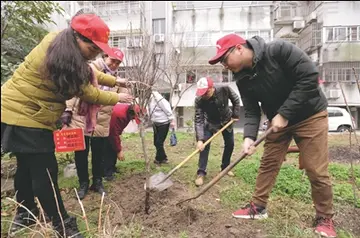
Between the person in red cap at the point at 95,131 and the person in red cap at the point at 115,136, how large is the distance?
42 centimetres

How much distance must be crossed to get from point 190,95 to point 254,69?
16.1 meters

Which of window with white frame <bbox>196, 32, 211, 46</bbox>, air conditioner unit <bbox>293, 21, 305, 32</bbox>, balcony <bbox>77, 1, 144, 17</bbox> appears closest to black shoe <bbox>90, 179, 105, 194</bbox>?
window with white frame <bbox>196, 32, 211, 46</bbox>

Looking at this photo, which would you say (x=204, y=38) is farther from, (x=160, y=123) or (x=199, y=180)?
(x=199, y=180)

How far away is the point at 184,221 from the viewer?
271 centimetres

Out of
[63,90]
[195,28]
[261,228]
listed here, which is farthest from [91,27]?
[195,28]

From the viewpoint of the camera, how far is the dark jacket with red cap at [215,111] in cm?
405

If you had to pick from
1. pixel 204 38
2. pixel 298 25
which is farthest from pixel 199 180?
pixel 298 25

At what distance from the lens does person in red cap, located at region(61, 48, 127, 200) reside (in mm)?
3086

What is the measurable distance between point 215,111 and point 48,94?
2.45m

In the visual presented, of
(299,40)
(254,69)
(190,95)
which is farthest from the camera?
(299,40)

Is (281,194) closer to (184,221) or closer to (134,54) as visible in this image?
(184,221)

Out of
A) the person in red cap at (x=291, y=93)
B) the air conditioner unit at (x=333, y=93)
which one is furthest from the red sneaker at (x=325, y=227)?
the air conditioner unit at (x=333, y=93)

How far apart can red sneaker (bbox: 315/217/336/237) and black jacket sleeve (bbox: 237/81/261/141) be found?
2.92 feet

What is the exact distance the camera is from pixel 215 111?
162 inches
